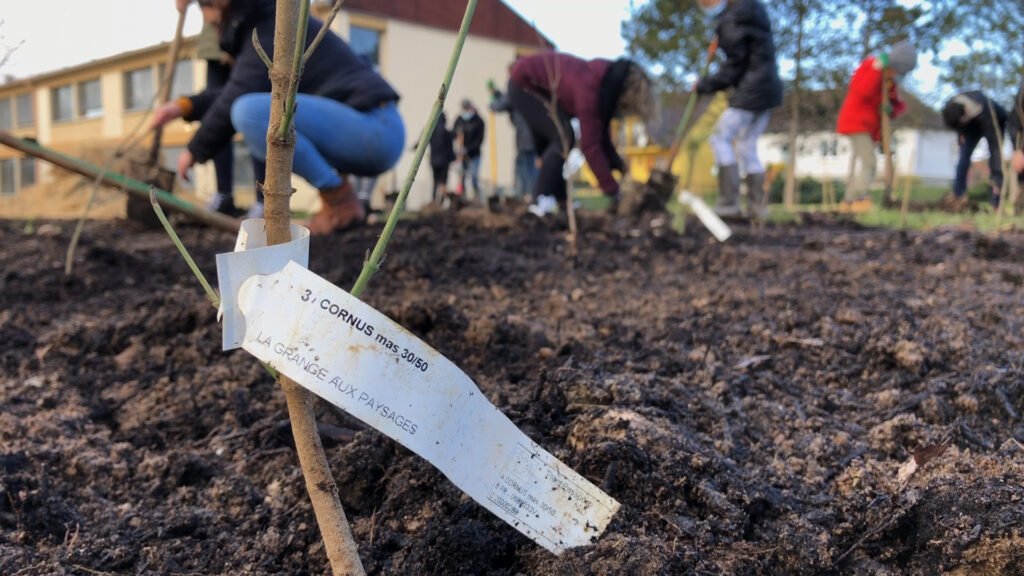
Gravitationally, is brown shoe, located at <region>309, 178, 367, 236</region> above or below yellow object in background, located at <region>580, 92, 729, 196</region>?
below

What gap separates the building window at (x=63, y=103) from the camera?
22.6 metres

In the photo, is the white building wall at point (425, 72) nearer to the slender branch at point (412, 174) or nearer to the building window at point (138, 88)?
the building window at point (138, 88)

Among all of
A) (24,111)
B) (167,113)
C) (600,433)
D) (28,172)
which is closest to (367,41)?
(167,113)

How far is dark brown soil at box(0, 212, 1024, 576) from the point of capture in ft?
3.20

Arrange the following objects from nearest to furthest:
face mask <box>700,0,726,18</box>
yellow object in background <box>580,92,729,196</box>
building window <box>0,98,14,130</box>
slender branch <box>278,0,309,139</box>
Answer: slender branch <box>278,0,309,139</box> < face mask <box>700,0,726,18</box> < yellow object in background <box>580,92,729,196</box> < building window <box>0,98,14,130</box>

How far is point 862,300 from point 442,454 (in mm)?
1941

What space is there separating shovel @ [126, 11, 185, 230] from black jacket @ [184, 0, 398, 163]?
0.20 metres

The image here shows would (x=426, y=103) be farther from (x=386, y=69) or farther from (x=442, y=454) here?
(x=442, y=454)

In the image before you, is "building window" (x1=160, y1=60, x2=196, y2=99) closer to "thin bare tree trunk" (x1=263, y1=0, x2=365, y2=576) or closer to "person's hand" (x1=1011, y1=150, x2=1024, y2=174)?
"person's hand" (x1=1011, y1=150, x2=1024, y2=174)

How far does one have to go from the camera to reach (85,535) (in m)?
1.07

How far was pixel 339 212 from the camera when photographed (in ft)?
12.9

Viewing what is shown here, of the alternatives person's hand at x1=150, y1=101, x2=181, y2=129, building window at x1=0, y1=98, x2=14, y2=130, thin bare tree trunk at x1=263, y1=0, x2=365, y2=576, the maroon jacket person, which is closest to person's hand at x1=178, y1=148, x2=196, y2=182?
person's hand at x1=150, y1=101, x2=181, y2=129

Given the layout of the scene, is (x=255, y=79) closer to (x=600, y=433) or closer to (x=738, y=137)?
(x=600, y=433)

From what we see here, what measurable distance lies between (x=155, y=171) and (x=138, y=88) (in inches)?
694
